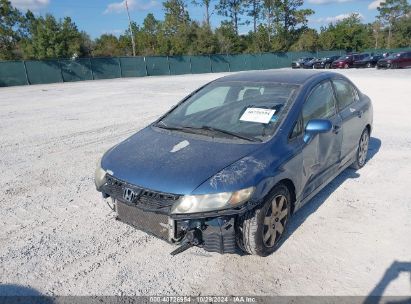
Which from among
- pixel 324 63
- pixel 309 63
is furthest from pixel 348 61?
pixel 309 63

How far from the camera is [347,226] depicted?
348 cm

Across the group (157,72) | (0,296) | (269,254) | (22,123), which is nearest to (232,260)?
(269,254)

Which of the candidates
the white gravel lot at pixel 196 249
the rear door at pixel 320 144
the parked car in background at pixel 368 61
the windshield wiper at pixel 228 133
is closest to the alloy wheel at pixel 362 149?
the white gravel lot at pixel 196 249

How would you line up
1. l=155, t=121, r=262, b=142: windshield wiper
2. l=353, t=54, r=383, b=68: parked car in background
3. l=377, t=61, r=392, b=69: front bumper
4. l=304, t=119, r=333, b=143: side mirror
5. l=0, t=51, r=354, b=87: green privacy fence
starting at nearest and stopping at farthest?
l=155, t=121, r=262, b=142: windshield wiper → l=304, t=119, r=333, b=143: side mirror → l=377, t=61, r=392, b=69: front bumper → l=0, t=51, r=354, b=87: green privacy fence → l=353, t=54, r=383, b=68: parked car in background

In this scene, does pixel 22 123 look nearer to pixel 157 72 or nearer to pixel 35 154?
pixel 35 154

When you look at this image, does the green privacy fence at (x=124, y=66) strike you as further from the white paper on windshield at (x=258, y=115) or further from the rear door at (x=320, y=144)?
the rear door at (x=320, y=144)

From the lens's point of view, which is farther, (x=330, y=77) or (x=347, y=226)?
(x=330, y=77)

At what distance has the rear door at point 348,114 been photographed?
4172mm

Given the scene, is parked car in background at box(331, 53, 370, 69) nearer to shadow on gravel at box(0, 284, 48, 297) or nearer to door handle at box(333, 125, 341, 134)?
door handle at box(333, 125, 341, 134)

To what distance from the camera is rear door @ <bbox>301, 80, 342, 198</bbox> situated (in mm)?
3398

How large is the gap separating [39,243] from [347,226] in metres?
3.12

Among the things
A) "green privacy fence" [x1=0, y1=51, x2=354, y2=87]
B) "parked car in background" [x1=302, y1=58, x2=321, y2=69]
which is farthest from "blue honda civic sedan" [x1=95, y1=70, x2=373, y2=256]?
"parked car in background" [x1=302, y1=58, x2=321, y2=69]

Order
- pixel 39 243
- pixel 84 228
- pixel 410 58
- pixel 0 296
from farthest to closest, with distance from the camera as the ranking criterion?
1. pixel 410 58
2. pixel 84 228
3. pixel 39 243
4. pixel 0 296

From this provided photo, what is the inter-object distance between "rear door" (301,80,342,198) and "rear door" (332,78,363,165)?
158mm
